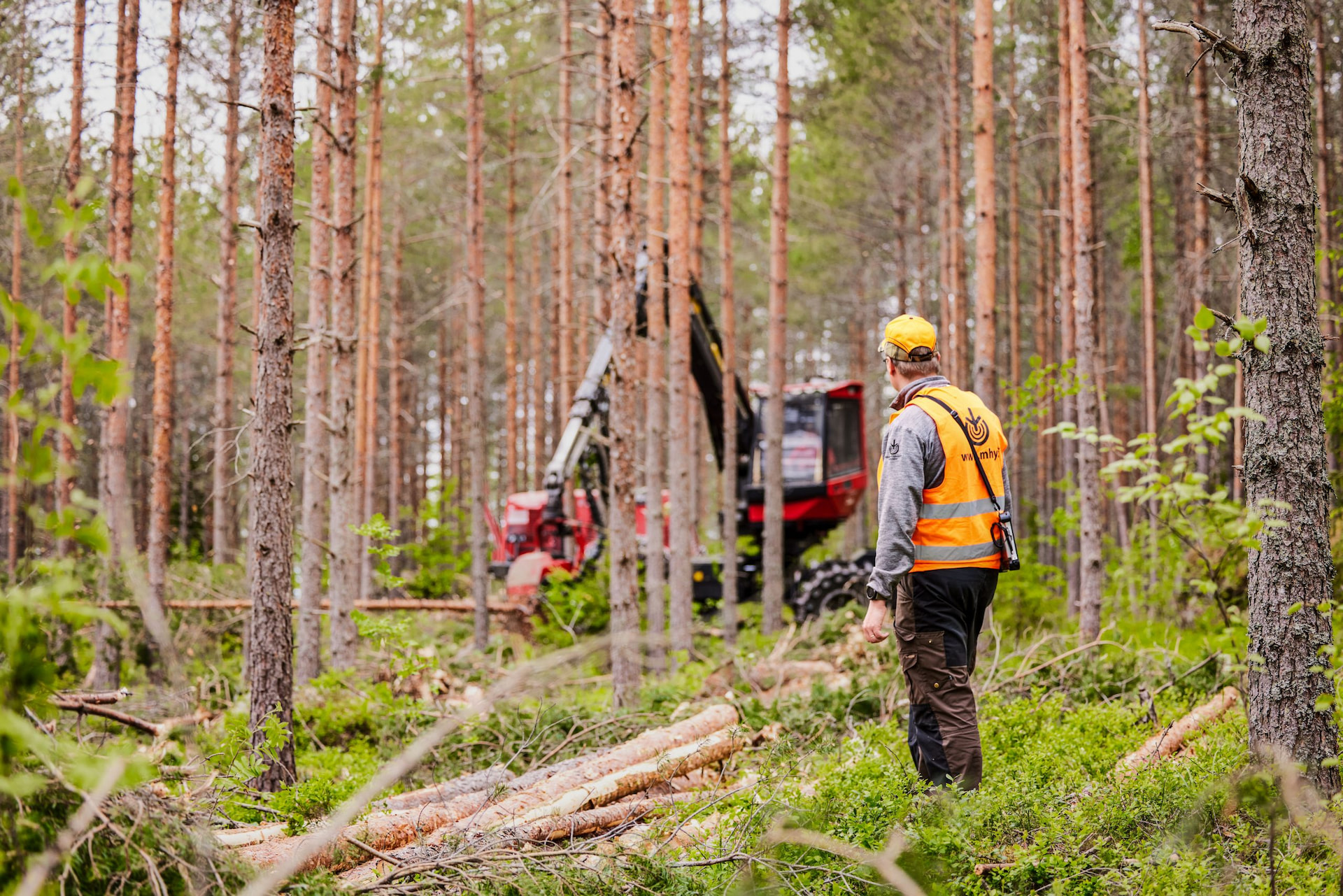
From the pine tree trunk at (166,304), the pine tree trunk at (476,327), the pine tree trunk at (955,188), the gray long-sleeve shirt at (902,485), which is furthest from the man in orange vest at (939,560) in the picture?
the pine tree trunk at (955,188)

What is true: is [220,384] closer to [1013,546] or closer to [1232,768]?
[1013,546]

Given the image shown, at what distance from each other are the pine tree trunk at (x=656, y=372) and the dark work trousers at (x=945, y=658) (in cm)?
559

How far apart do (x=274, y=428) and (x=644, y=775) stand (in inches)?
107

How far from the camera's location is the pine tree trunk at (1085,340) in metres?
8.85

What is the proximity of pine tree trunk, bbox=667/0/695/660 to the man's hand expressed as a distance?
633cm

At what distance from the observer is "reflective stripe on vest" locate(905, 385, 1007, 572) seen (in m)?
4.39

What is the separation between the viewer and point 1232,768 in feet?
14.1

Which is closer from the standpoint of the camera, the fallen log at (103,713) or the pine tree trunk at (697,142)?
the fallen log at (103,713)

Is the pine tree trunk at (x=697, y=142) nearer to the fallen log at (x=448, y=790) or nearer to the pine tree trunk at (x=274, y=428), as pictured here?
the pine tree trunk at (x=274, y=428)

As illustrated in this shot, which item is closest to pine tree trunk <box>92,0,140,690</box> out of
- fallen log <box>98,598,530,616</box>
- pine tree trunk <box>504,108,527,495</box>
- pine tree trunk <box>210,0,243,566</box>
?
fallen log <box>98,598,530,616</box>

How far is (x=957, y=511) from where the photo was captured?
440 cm

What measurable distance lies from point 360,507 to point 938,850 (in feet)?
49.4

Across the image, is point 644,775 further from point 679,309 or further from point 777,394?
point 777,394

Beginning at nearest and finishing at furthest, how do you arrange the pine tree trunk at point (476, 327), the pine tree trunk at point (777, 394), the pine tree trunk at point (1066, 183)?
the pine tree trunk at point (777, 394) → the pine tree trunk at point (476, 327) → the pine tree trunk at point (1066, 183)
